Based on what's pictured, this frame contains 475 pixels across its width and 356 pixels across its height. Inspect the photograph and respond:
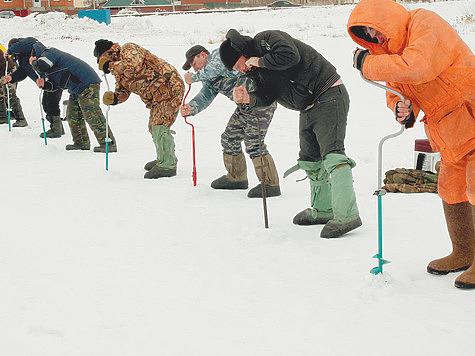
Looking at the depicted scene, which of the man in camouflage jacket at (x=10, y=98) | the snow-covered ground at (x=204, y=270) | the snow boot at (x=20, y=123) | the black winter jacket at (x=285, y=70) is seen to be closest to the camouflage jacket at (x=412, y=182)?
the snow-covered ground at (x=204, y=270)

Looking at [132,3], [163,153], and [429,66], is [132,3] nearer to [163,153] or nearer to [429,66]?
[163,153]

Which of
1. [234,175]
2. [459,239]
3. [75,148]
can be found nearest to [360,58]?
[459,239]

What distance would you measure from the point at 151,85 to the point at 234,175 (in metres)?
1.44

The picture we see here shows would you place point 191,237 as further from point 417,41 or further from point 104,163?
point 104,163

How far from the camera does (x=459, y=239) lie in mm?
3463

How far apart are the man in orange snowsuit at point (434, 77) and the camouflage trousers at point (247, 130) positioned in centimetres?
208

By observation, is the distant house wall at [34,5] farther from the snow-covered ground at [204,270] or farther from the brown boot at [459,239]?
the brown boot at [459,239]

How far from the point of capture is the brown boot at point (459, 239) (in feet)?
11.2

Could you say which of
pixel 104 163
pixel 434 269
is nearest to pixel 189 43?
pixel 104 163

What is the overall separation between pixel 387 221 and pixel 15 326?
9.77ft

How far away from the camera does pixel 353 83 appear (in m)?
11.1

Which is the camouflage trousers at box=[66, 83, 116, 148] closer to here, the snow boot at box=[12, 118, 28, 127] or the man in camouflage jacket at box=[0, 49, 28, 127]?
the man in camouflage jacket at box=[0, 49, 28, 127]

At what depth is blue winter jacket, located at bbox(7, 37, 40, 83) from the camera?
8938mm

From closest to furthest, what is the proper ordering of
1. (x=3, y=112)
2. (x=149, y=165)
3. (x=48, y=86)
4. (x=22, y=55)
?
(x=149, y=165)
(x=48, y=86)
(x=22, y=55)
(x=3, y=112)
